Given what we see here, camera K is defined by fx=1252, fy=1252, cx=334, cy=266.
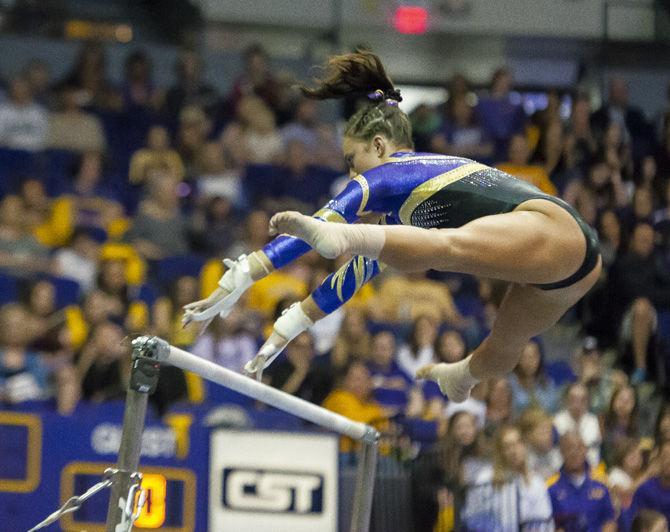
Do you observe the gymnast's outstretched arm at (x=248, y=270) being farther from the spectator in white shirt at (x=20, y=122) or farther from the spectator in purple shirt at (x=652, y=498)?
the spectator in white shirt at (x=20, y=122)

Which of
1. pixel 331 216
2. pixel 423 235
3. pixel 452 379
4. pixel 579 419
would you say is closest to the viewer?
pixel 423 235

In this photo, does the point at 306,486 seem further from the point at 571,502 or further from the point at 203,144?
the point at 203,144

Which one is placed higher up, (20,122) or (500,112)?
(500,112)

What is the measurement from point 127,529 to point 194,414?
2964 millimetres

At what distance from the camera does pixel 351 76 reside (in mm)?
4488

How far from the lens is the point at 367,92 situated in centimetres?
451

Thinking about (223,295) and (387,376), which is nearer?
(223,295)

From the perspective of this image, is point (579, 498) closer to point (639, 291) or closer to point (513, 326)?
point (513, 326)

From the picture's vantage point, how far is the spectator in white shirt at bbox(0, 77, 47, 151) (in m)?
9.33

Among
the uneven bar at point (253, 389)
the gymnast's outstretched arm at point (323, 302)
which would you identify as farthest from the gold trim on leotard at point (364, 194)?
the uneven bar at point (253, 389)

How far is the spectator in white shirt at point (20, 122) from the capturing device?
9.33 m

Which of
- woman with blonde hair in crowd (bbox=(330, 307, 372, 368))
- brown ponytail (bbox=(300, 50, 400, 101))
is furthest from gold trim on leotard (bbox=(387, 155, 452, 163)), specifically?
woman with blonde hair in crowd (bbox=(330, 307, 372, 368))

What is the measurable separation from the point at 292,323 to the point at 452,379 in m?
0.68

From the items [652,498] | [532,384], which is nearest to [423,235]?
[652,498]
